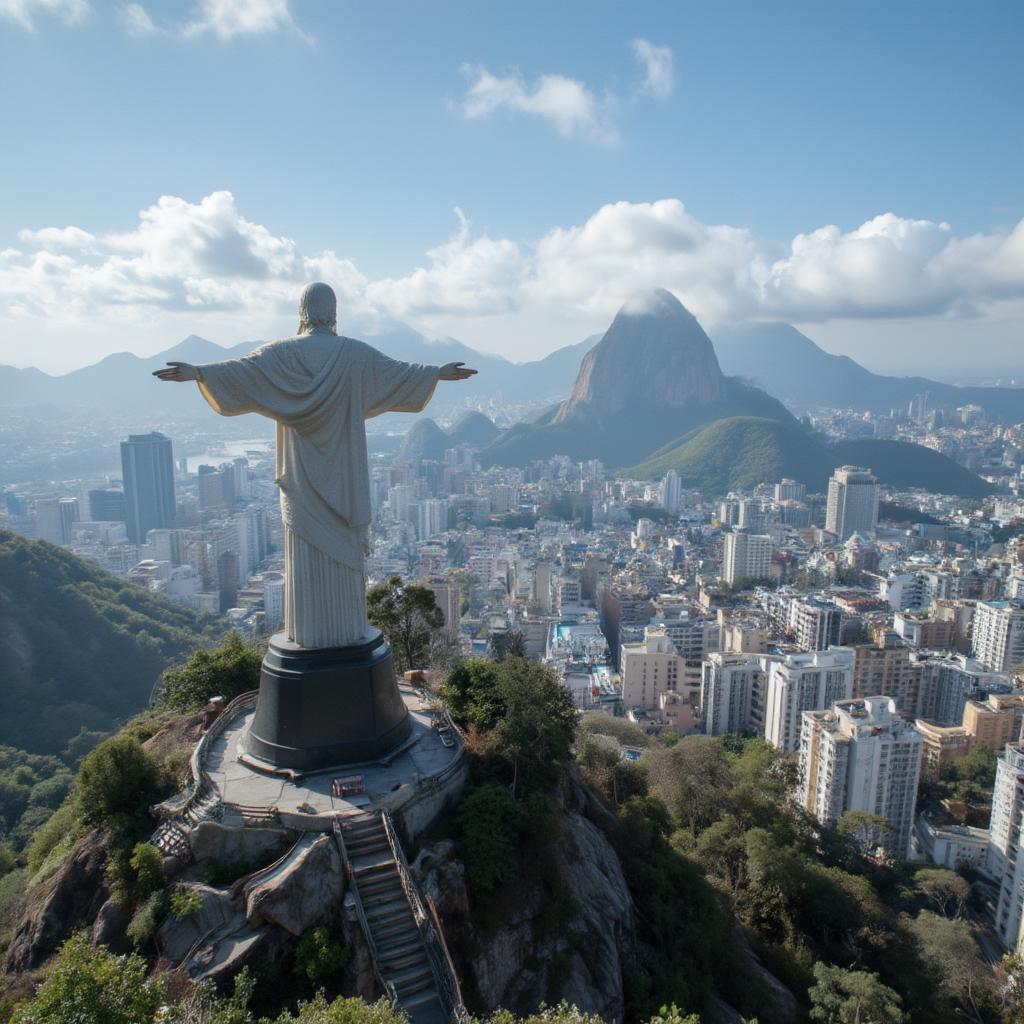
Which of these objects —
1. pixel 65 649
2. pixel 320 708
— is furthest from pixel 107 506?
pixel 320 708

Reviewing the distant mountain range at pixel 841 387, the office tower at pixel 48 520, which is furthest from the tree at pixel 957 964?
the distant mountain range at pixel 841 387

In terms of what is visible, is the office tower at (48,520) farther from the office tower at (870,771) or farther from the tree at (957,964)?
the tree at (957,964)

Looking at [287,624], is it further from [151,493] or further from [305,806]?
[151,493]

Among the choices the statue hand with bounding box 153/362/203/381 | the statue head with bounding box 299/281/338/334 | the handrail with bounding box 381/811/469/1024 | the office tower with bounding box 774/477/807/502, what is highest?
the statue head with bounding box 299/281/338/334

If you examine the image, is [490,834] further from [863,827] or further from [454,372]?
[863,827]

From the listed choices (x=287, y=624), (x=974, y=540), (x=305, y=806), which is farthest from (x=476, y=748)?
(x=974, y=540)

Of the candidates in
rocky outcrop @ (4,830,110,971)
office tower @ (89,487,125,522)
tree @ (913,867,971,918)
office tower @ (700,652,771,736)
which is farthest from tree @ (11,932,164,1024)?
office tower @ (89,487,125,522)

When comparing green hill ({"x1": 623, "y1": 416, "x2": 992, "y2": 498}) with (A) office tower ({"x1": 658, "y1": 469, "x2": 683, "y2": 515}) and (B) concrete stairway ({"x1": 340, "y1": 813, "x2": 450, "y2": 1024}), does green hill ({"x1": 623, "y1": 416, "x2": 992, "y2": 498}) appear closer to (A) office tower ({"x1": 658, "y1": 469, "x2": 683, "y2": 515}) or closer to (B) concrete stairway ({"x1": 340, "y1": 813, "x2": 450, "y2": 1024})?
(A) office tower ({"x1": 658, "y1": 469, "x2": 683, "y2": 515})
